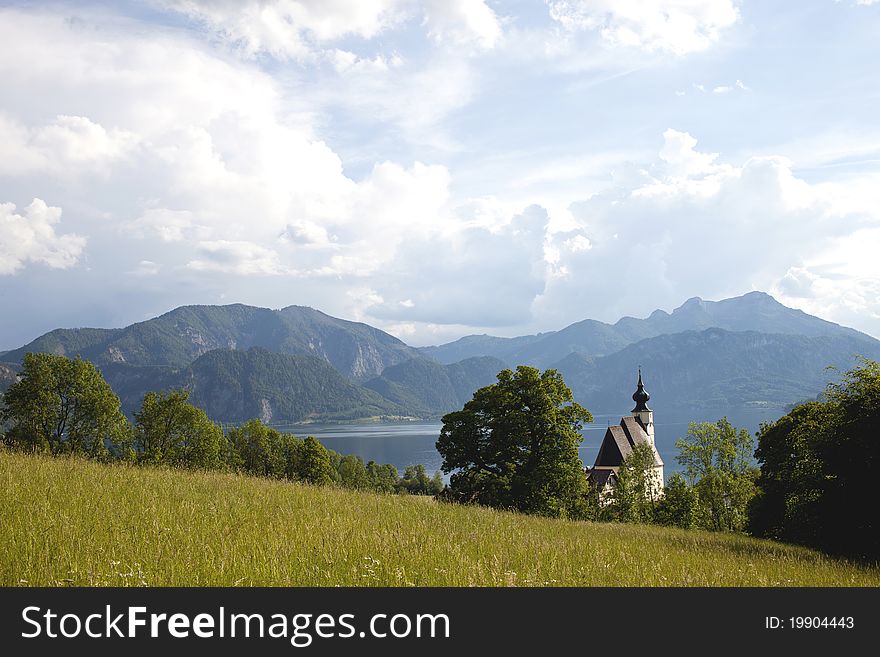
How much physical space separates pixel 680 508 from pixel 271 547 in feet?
→ 185

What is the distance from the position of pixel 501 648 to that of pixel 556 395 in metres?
29.3

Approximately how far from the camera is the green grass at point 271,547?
634cm

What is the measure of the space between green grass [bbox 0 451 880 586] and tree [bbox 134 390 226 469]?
149 ft

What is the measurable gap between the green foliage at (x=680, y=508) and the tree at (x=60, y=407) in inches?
1812

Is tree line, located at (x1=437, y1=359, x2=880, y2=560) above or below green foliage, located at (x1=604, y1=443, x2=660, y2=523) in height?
above

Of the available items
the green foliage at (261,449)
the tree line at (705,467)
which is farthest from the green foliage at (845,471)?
the green foliage at (261,449)

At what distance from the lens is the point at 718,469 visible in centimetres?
5638

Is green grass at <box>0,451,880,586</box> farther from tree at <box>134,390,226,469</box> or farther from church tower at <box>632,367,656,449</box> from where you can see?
church tower at <box>632,367,656,449</box>

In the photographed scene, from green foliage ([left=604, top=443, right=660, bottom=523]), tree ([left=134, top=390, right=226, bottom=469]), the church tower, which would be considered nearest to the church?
the church tower

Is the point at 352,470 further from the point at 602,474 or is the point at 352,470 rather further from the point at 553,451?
the point at 553,451

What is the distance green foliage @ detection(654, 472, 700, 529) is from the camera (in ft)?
183

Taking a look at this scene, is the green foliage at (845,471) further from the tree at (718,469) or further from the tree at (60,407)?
the tree at (60,407)

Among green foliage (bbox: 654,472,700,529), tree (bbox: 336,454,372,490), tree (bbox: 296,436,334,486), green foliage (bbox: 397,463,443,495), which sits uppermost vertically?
tree (bbox: 296,436,334,486)

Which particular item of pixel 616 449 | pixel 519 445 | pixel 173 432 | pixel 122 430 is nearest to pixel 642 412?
pixel 616 449
